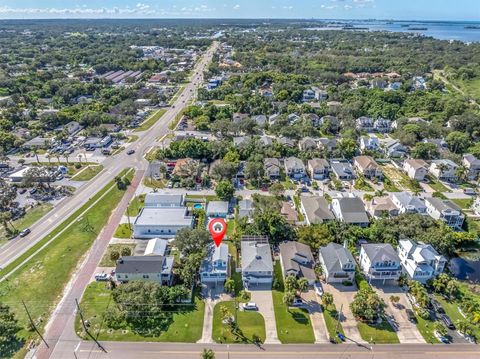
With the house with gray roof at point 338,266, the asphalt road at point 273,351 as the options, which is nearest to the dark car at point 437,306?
the asphalt road at point 273,351

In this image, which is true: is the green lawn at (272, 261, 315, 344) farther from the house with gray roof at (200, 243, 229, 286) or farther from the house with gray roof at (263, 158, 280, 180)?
the house with gray roof at (263, 158, 280, 180)

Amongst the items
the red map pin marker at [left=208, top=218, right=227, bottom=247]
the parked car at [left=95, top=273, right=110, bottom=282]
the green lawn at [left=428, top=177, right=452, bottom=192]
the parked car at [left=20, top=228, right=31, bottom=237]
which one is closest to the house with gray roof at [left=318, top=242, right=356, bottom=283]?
the red map pin marker at [left=208, top=218, right=227, bottom=247]

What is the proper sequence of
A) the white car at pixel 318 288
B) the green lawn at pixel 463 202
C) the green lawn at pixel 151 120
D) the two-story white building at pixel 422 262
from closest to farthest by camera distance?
the white car at pixel 318 288 → the two-story white building at pixel 422 262 → the green lawn at pixel 463 202 → the green lawn at pixel 151 120

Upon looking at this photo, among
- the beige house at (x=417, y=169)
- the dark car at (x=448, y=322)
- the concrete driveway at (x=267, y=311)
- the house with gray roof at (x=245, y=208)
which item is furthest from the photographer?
the beige house at (x=417, y=169)

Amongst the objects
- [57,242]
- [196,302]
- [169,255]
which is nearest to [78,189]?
[57,242]

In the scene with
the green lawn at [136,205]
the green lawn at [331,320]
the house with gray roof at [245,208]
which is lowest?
the green lawn at [331,320]

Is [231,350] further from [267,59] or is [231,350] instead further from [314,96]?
[267,59]

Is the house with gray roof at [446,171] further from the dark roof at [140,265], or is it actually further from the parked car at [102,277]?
the parked car at [102,277]

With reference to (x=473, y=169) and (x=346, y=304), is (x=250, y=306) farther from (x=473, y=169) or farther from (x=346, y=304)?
(x=473, y=169)
